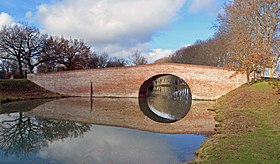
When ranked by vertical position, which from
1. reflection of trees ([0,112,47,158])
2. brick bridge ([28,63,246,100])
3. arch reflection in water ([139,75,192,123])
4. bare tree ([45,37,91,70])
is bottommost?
arch reflection in water ([139,75,192,123])

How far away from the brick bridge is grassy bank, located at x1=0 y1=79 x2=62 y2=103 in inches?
39.7

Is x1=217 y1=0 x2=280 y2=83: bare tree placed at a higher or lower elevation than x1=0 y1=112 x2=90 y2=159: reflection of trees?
higher

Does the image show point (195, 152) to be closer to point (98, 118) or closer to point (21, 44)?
point (98, 118)

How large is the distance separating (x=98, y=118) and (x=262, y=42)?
12.0m

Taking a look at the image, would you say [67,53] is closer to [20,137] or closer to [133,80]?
[133,80]

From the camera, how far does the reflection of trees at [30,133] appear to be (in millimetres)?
7598

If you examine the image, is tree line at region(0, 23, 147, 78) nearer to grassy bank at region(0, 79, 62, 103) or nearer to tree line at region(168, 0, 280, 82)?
grassy bank at region(0, 79, 62, 103)

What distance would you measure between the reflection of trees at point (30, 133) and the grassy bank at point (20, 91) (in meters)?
10.4

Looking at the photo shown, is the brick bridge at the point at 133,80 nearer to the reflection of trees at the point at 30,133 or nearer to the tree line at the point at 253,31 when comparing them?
the tree line at the point at 253,31

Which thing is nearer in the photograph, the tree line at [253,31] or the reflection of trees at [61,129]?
the reflection of trees at [61,129]

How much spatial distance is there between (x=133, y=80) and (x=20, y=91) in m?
11.1

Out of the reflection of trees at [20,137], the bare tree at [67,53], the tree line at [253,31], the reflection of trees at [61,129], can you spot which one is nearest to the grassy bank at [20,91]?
the bare tree at [67,53]

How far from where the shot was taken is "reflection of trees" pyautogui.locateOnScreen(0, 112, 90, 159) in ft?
24.9

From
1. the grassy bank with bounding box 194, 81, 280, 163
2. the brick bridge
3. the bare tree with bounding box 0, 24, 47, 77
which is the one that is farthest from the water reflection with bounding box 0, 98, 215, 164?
the bare tree with bounding box 0, 24, 47, 77
